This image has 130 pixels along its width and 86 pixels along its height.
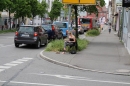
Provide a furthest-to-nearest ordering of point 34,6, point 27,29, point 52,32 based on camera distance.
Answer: point 34,6 → point 52,32 → point 27,29

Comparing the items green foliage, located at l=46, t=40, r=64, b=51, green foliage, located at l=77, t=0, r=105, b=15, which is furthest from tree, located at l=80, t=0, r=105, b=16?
green foliage, located at l=46, t=40, r=64, b=51

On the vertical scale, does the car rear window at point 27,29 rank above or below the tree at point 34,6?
below

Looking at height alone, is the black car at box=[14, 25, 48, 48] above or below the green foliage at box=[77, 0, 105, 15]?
below

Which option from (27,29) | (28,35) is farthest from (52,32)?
(28,35)

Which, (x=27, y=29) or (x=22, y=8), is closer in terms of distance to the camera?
(x=27, y=29)

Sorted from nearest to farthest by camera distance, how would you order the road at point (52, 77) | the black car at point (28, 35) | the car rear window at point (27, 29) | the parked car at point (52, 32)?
the road at point (52, 77)
the black car at point (28, 35)
the car rear window at point (27, 29)
the parked car at point (52, 32)

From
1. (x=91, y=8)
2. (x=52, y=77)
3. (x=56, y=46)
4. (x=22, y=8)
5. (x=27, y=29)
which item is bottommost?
(x=52, y=77)

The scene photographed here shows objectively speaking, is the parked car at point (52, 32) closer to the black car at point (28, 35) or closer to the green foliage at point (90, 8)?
the green foliage at point (90, 8)

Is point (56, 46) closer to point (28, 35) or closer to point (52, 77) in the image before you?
point (28, 35)

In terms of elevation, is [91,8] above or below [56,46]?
above

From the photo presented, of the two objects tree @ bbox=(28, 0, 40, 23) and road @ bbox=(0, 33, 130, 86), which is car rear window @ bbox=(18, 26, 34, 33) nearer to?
road @ bbox=(0, 33, 130, 86)

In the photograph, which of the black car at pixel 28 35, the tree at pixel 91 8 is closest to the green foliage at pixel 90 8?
the tree at pixel 91 8

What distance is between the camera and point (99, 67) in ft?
43.2

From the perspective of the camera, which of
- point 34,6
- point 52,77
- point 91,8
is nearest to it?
point 52,77
